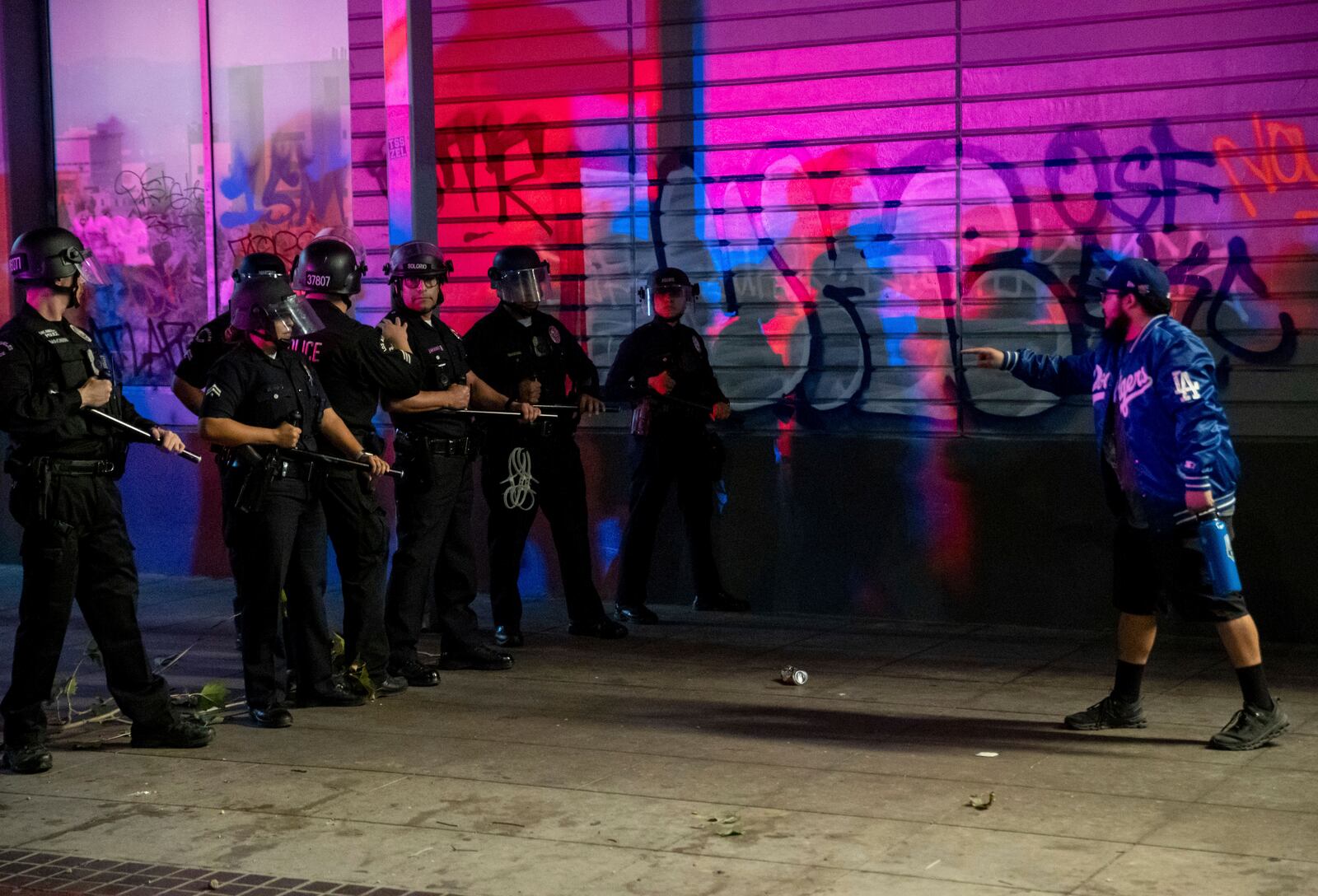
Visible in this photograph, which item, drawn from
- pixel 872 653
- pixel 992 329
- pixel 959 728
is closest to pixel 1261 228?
pixel 992 329

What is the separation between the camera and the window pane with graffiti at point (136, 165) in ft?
43.9

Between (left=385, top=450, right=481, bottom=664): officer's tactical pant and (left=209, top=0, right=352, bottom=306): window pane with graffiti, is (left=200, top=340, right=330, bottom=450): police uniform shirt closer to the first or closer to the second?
(left=385, top=450, right=481, bottom=664): officer's tactical pant

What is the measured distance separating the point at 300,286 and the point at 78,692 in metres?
2.27

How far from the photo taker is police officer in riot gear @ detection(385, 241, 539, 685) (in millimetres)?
8758

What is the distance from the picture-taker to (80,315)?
13.7 meters

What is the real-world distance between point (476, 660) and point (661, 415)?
227cm

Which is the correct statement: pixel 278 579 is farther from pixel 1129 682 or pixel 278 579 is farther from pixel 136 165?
pixel 136 165

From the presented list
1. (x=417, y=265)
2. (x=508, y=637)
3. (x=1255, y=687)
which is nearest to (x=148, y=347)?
(x=508, y=637)

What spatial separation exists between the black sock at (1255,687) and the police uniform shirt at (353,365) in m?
3.95

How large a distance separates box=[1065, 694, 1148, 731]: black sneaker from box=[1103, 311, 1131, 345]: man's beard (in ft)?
4.78

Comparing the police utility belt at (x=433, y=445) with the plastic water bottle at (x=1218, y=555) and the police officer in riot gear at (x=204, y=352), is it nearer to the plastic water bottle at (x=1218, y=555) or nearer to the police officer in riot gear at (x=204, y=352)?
the police officer in riot gear at (x=204, y=352)

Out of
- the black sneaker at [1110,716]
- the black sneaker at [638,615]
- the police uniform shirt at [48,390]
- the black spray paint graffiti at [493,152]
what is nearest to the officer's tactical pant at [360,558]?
the police uniform shirt at [48,390]

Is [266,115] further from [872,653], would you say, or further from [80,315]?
[872,653]

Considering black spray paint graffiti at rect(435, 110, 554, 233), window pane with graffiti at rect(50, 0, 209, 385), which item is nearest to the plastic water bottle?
black spray paint graffiti at rect(435, 110, 554, 233)
